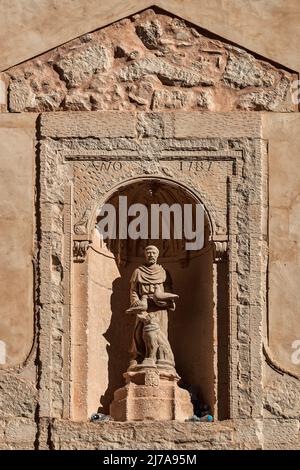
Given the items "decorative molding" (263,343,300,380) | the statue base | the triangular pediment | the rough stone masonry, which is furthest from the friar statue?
the triangular pediment

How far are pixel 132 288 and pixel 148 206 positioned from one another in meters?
0.78

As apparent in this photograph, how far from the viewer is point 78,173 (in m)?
26.4

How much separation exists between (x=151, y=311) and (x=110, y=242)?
2.50 ft

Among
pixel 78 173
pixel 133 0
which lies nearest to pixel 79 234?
pixel 78 173

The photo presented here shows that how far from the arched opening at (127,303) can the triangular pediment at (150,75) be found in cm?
84

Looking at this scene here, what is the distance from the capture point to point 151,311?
26.5 meters

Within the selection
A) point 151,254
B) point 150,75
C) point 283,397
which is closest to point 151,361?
point 151,254

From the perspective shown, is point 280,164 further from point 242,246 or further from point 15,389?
point 15,389

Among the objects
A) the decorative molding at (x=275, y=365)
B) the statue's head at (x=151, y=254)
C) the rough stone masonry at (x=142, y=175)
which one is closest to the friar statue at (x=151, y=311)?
the statue's head at (x=151, y=254)

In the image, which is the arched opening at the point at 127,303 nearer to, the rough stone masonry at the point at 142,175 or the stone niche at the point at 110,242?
the stone niche at the point at 110,242

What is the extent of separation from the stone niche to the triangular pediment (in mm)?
177

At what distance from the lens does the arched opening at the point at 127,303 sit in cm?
2633

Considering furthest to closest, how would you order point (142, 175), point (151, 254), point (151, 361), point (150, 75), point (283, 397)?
point (150, 75) < point (151, 254) < point (142, 175) < point (151, 361) < point (283, 397)

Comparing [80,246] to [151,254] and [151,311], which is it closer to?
[151,254]
